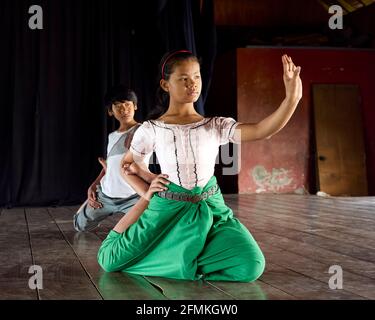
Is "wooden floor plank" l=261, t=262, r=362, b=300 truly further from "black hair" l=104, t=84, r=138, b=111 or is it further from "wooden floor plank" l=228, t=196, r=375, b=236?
"black hair" l=104, t=84, r=138, b=111

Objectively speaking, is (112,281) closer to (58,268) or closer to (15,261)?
(58,268)

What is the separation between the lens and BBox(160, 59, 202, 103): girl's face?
201cm

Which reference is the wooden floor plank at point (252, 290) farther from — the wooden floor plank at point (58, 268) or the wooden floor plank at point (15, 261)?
the wooden floor plank at point (15, 261)

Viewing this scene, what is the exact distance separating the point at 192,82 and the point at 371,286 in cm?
92

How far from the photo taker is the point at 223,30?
8.09 m

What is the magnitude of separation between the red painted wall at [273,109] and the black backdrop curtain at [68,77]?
5.62ft

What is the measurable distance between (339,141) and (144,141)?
5414 millimetres

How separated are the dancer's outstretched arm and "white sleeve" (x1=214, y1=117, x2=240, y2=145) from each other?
0.02m

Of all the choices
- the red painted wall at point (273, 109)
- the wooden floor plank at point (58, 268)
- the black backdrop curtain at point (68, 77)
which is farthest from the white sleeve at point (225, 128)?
the red painted wall at point (273, 109)

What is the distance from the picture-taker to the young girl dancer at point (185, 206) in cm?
198

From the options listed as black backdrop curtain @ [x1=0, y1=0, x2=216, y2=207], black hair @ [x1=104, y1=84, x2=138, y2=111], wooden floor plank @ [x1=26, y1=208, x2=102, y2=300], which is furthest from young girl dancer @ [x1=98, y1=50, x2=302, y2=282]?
black backdrop curtain @ [x1=0, y1=0, x2=216, y2=207]

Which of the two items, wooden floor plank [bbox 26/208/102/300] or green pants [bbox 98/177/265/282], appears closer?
wooden floor plank [bbox 26/208/102/300]

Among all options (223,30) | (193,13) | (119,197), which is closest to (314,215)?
(119,197)

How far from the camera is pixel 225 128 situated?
203 centimetres
